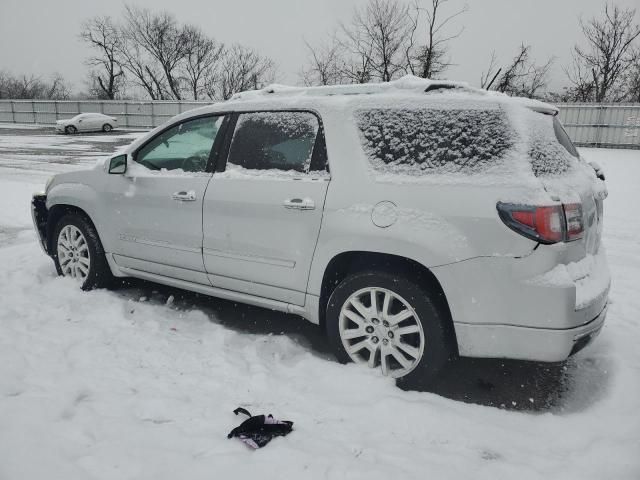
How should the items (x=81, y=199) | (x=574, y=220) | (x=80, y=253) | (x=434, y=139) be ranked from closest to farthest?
(x=574, y=220)
(x=434, y=139)
(x=81, y=199)
(x=80, y=253)

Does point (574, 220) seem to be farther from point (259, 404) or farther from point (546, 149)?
point (259, 404)

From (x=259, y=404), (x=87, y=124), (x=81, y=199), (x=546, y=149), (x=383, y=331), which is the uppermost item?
(x=87, y=124)

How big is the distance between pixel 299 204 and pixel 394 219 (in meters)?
0.63

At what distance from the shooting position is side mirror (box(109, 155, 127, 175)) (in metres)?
3.99

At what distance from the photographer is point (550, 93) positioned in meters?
34.2

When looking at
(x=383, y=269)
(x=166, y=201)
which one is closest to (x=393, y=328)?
(x=383, y=269)

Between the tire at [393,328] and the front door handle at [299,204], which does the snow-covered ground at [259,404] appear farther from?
the front door handle at [299,204]

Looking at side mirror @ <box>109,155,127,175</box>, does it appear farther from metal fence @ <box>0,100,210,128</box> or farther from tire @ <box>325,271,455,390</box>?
metal fence @ <box>0,100,210,128</box>

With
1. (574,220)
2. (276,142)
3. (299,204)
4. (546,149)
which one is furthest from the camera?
(276,142)

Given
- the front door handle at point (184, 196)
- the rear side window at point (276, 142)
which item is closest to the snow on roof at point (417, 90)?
the rear side window at point (276, 142)

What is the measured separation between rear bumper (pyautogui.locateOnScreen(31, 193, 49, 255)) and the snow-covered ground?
64 cm

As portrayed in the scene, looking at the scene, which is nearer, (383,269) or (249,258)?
(383,269)

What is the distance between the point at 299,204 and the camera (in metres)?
3.07

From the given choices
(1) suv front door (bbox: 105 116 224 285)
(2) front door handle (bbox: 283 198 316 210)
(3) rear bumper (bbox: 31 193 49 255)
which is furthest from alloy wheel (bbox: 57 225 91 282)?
(2) front door handle (bbox: 283 198 316 210)
